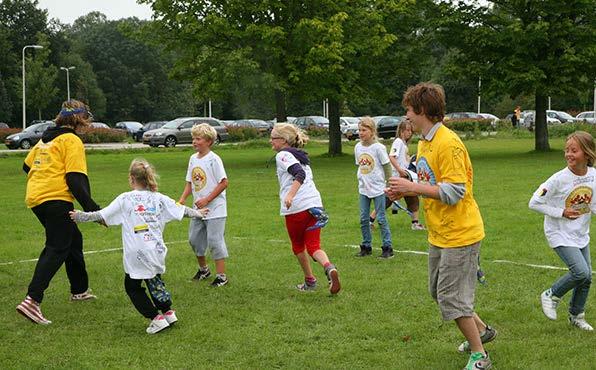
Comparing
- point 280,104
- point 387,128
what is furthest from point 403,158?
point 387,128

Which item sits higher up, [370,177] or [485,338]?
[370,177]

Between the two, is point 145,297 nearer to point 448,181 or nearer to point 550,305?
point 448,181

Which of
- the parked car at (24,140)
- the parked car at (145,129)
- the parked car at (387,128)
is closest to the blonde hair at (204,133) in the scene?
the parked car at (24,140)

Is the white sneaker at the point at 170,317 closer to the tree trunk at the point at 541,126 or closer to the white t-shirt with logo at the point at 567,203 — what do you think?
the white t-shirt with logo at the point at 567,203

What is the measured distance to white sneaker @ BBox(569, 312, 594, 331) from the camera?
21.8 feet

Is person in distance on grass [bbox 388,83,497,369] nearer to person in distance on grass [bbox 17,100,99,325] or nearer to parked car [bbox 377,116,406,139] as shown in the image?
person in distance on grass [bbox 17,100,99,325]

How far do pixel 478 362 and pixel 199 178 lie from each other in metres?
4.22

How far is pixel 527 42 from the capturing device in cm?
3031

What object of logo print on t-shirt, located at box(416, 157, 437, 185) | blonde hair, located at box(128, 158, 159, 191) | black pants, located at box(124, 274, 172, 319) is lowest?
black pants, located at box(124, 274, 172, 319)

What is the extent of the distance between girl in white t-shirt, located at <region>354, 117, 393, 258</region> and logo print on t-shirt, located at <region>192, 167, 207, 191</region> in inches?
98.6

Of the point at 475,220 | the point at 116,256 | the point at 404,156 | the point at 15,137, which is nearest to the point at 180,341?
the point at 475,220

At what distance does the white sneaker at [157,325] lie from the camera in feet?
22.4

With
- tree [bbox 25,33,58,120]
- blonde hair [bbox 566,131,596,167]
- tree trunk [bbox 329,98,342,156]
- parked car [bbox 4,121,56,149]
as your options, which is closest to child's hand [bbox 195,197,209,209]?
blonde hair [bbox 566,131,596,167]

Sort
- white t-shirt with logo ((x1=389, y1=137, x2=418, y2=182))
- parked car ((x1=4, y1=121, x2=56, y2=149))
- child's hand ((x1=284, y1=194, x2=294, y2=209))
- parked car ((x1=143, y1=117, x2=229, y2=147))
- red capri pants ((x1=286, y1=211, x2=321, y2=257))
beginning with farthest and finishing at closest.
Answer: parked car ((x1=4, y1=121, x2=56, y2=149))
parked car ((x1=143, y1=117, x2=229, y2=147))
white t-shirt with logo ((x1=389, y1=137, x2=418, y2=182))
red capri pants ((x1=286, y1=211, x2=321, y2=257))
child's hand ((x1=284, y1=194, x2=294, y2=209))
